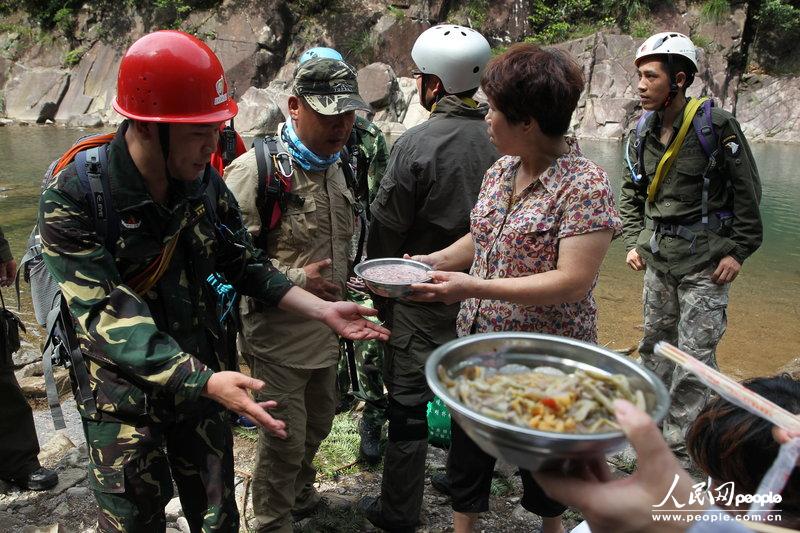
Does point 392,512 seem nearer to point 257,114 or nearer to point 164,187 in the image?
point 164,187

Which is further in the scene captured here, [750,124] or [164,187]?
[750,124]

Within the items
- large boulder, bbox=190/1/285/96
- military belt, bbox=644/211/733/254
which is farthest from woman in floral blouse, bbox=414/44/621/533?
large boulder, bbox=190/1/285/96

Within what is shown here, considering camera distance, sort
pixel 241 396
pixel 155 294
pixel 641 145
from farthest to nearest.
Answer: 1. pixel 641 145
2. pixel 155 294
3. pixel 241 396

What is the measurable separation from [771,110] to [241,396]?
30411mm

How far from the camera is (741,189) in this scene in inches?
151

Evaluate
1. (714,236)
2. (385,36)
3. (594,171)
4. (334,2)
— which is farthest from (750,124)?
(594,171)

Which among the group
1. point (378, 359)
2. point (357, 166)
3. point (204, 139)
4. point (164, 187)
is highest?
point (204, 139)

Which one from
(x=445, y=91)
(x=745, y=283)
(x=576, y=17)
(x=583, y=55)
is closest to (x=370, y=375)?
(x=445, y=91)

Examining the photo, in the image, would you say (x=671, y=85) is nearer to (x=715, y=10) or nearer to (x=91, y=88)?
(x=91, y=88)

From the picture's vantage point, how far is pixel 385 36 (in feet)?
89.1

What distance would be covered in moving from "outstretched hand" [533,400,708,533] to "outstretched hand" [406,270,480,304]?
1055 millimetres

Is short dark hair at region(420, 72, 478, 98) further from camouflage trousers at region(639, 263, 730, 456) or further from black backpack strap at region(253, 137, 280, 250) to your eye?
camouflage trousers at region(639, 263, 730, 456)

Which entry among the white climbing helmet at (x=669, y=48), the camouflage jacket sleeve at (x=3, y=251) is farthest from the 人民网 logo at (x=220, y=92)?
the white climbing helmet at (x=669, y=48)

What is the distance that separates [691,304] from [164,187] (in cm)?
325
